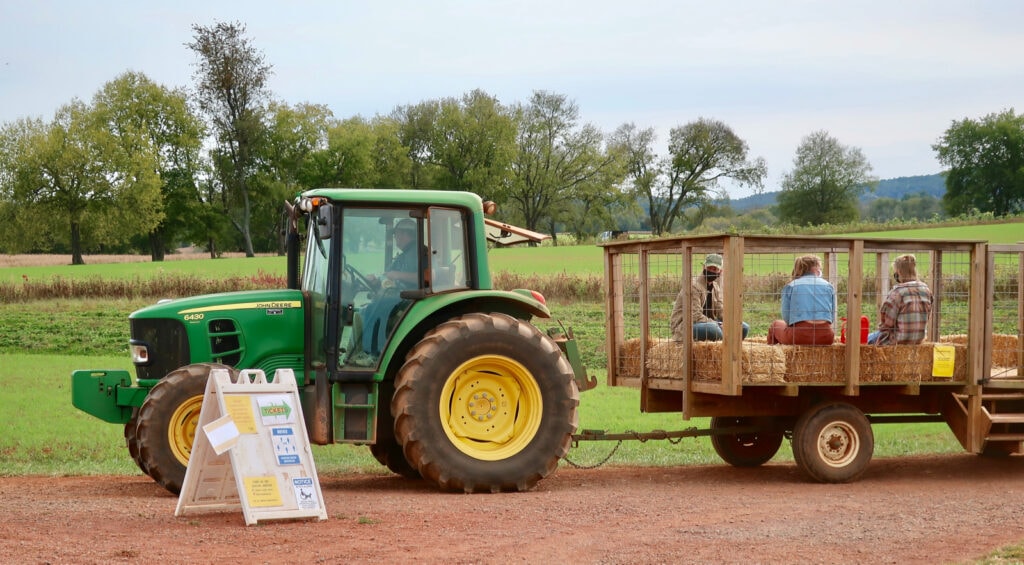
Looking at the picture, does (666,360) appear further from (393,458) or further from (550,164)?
(550,164)

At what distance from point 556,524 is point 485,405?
2122 mm

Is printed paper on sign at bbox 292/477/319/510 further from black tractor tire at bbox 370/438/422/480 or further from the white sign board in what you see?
black tractor tire at bbox 370/438/422/480

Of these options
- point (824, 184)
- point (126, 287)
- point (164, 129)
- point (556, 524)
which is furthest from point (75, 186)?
point (556, 524)

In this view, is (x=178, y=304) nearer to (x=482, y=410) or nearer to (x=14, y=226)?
(x=482, y=410)

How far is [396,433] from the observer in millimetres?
9141

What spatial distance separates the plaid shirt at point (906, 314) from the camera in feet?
33.7

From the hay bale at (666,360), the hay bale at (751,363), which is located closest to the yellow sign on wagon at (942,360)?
the hay bale at (751,363)

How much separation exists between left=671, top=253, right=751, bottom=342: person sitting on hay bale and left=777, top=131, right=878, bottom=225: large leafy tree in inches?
2975

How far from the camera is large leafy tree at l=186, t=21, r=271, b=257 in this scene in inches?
2336

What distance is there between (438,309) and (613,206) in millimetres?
74438

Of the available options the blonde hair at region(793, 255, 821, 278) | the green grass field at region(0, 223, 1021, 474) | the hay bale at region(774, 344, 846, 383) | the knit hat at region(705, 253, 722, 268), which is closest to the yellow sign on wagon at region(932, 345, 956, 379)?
the hay bale at region(774, 344, 846, 383)

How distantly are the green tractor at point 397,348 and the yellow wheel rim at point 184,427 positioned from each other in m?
0.47

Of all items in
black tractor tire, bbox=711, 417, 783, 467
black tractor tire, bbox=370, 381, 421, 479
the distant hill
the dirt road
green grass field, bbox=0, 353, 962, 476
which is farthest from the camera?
the distant hill

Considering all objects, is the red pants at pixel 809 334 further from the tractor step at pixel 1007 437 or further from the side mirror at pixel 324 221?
the side mirror at pixel 324 221
